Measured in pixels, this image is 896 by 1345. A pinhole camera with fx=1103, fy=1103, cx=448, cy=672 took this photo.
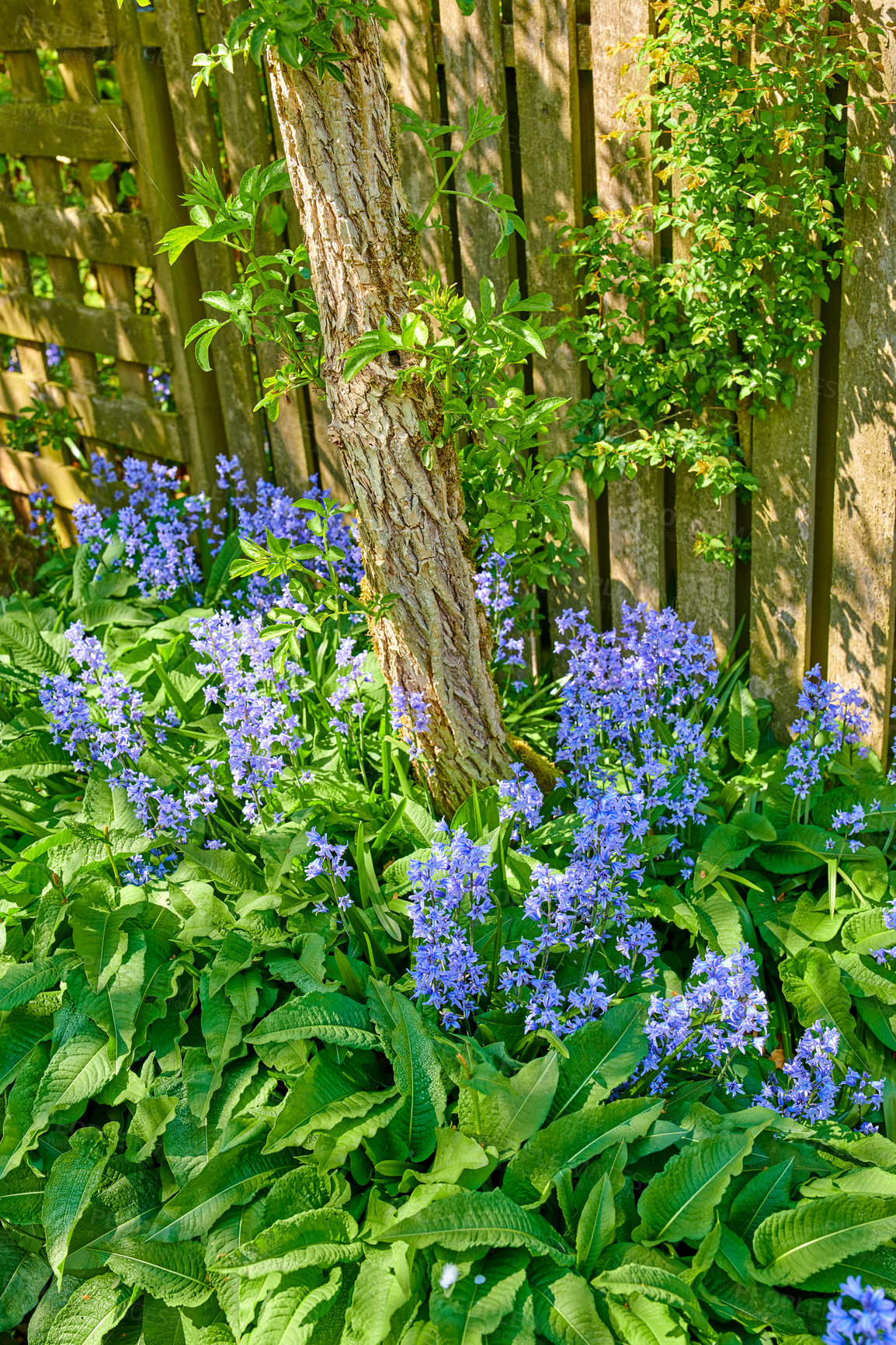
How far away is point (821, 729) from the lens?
3072mm

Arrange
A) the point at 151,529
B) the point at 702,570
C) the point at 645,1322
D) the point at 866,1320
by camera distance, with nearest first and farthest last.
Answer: the point at 866,1320
the point at 645,1322
the point at 702,570
the point at 151,529

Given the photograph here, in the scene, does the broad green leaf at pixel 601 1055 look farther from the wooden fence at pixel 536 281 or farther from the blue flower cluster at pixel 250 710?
the wooden fence at pixel 536 281

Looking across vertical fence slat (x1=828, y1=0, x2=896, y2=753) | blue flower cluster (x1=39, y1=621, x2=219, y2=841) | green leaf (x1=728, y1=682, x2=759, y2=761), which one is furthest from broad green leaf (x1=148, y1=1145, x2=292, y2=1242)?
vertical fence slat (x1=828, y1=0, x2=896, y2=753)

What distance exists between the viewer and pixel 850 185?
2691 mm

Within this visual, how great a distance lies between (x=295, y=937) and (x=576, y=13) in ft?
Result: 8.52

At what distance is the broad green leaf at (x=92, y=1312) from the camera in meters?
2.21

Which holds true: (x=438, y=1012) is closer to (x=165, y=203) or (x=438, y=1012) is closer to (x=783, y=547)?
(x=783, y=547)

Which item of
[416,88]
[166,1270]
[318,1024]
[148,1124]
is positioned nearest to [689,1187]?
[318,1024]

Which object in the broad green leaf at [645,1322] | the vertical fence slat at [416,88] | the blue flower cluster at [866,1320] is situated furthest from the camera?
the vertical fence slat at [416,88]

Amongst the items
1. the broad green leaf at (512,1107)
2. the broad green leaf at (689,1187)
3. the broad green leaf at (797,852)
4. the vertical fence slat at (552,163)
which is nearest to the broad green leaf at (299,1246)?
the broad green leaf at (512,1107)

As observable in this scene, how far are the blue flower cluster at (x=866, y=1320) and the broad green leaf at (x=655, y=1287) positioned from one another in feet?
1.15

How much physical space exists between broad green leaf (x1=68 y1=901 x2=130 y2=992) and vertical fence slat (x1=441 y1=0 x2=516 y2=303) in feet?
7.09

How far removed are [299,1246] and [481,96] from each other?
291 centimetres

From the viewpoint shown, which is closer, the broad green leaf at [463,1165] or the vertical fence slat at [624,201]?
the broad green leaf at [463,1165]
